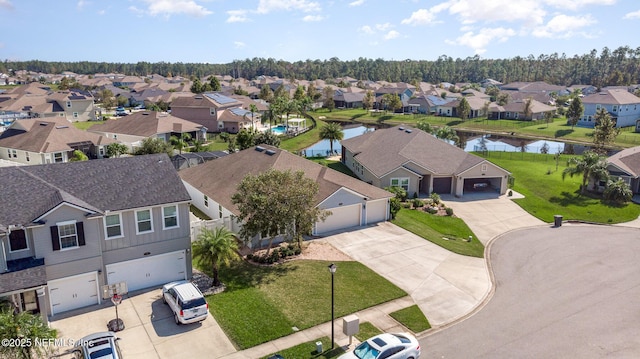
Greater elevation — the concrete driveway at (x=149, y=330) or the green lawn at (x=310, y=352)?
the concrete driveway at (x=149, y=330)

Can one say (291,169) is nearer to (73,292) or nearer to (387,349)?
(73,292)

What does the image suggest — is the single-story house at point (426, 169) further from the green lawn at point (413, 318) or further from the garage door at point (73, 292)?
the garage door at point (73, 292)

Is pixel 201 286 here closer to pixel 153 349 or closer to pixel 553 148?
pixel 153 349

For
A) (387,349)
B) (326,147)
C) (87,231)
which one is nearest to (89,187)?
(87,231)

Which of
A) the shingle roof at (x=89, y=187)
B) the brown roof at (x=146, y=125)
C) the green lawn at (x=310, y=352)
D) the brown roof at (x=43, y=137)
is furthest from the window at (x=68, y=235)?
the brown roof at (x=146, y=125)

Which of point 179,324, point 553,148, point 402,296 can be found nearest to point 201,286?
point 179,324

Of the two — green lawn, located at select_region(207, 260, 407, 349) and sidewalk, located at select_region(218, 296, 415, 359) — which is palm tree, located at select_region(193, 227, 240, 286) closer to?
green lawn, located at select_region(207, 260, 407, 349)

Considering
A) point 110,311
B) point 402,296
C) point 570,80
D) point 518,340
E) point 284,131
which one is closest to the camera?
point 518,340
